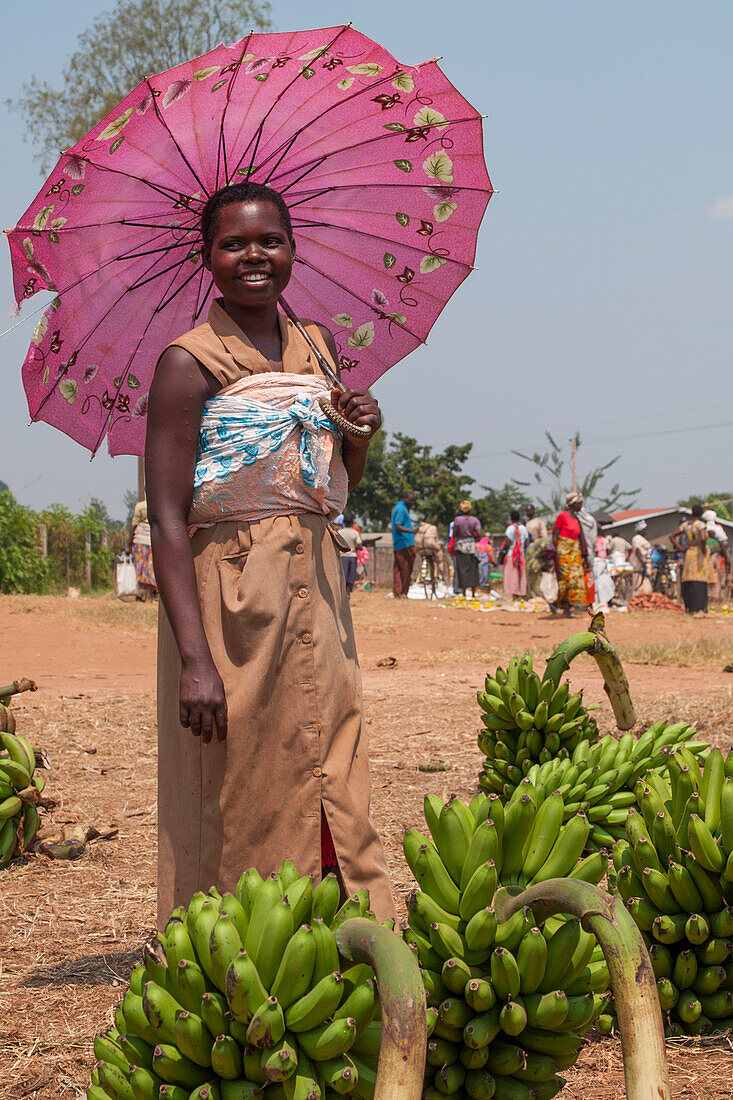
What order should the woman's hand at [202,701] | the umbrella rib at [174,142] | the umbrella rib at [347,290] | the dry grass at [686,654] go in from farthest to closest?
the dry grass at [686,654], the umbrella rib at [347,290], the umbrella rib at [174,142], the woman's hand at [202,701]

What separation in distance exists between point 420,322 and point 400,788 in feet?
9.46

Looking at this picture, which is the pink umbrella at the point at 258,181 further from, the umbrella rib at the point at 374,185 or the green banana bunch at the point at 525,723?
the green banana bunch at the point at 525,723

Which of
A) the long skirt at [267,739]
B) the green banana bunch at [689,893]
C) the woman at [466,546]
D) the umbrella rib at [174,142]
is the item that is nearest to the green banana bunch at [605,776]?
the green banana bunch at [689,893]

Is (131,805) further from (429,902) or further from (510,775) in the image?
(429,902)

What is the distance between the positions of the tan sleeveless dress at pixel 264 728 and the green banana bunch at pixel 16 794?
1.59m

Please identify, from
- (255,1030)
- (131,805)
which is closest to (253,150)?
(255,1030)

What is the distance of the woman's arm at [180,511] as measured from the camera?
7.42 feet

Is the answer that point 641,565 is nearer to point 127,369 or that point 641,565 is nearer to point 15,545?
A: point 15,545

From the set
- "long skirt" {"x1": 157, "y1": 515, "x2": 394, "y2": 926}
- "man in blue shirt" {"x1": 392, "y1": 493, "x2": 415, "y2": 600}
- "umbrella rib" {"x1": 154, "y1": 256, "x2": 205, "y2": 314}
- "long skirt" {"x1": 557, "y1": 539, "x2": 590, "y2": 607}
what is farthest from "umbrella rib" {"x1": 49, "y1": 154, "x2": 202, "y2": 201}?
"man in blue shirt" {"x1": 392, "y1": 493, "x2": 415, "y2": 600}

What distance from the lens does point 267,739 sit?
230cm

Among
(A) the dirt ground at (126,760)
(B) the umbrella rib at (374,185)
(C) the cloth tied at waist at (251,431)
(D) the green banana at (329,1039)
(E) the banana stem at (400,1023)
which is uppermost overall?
(B) the umbrella rib at (374,185)

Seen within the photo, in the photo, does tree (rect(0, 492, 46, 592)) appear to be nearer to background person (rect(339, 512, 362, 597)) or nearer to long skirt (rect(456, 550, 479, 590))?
background person (rect(339, 512, 362, 597))

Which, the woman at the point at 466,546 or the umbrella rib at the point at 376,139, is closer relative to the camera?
the umbrella rib at the point at 376,139

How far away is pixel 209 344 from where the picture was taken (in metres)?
2.42
